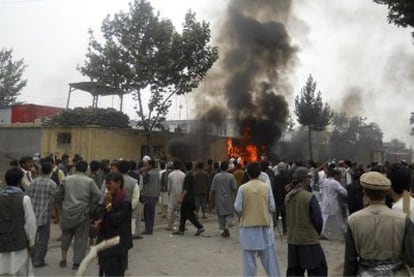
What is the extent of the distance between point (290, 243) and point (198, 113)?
77.7 feet

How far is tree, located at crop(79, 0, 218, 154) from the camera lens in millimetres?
21172

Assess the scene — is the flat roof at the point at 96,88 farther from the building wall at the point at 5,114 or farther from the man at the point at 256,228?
the man at the point at 256,228

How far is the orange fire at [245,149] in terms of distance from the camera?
29.2 m

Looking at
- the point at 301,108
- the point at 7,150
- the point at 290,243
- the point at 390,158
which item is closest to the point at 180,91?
the point at 7,150

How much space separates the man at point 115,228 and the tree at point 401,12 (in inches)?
358

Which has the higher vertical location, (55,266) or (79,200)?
(79,200)

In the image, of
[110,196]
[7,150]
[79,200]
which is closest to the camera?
[110,196]

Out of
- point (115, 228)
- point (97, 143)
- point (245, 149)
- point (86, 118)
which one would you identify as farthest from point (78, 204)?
point (245, 149)

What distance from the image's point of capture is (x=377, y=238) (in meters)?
3.19

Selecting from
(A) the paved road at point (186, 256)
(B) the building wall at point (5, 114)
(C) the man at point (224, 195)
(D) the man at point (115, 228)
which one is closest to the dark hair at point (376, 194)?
(D) the man at point (115, 228)

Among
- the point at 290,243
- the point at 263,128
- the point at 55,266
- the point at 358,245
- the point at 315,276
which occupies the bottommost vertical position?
the point at 55,266

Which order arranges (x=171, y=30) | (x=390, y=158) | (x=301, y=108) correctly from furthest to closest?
(x=390, y=158) < (x=301, y=108) < (x=171, y=30)

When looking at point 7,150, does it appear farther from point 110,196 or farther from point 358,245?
point 358,245

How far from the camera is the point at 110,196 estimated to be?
496 cm
